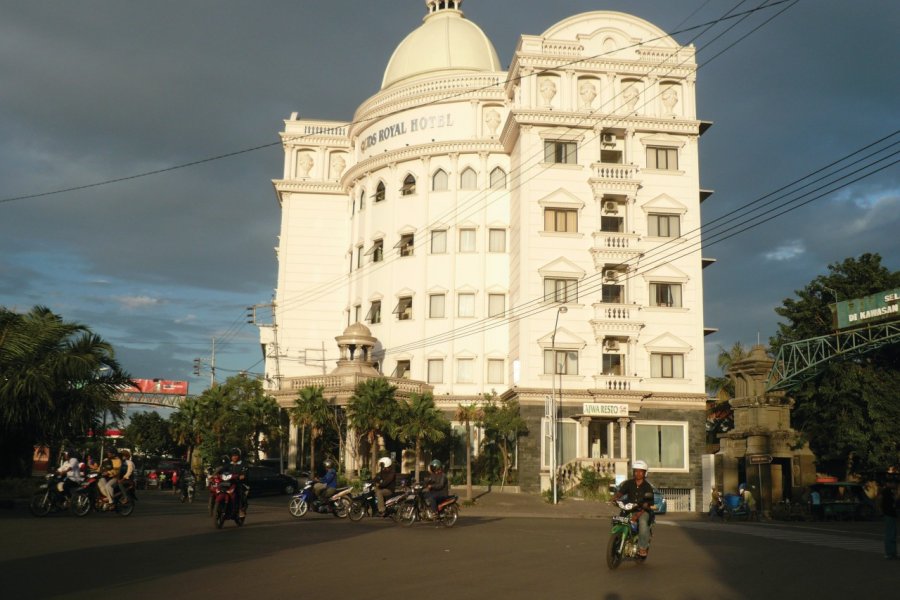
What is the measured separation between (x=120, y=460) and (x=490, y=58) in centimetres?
4519

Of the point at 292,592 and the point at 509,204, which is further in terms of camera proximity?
the point at 509,204

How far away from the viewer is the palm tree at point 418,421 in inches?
1788

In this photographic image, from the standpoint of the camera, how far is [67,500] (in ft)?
82.2

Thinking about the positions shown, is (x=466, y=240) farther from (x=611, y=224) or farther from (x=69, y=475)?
(x=69, y=475)

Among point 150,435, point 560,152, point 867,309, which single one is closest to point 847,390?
point 867,309

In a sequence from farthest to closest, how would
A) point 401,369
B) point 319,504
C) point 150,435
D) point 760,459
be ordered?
point 150,435 → point 401,369 → point 760,459 → point 319,504

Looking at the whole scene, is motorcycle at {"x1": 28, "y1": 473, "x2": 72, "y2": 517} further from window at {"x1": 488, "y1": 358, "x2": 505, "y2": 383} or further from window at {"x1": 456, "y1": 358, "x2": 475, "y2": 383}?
window at {"x1": 488, "y1": 358, "x2": 505, "y2": 383}

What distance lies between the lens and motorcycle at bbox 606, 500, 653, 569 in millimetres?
14609

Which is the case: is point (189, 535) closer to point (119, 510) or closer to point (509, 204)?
point (119, 510)

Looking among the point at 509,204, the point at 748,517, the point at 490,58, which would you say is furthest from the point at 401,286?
the point at 748,517

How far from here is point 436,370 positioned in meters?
56.5

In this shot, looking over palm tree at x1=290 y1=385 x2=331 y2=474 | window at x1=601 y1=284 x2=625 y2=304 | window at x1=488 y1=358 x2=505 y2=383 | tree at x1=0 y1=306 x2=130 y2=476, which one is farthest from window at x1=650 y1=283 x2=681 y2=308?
tree at x1=0 y1=306 x2=130 y2=476

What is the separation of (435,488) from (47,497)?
10.7 meters

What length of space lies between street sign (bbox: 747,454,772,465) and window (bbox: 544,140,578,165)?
22.9 m
